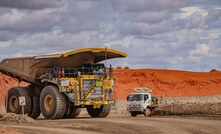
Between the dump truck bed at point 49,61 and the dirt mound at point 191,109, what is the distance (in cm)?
440

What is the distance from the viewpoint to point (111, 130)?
1672 cm

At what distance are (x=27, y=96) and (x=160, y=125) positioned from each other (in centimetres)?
1158

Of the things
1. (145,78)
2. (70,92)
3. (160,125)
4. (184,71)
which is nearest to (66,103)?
(70,92)

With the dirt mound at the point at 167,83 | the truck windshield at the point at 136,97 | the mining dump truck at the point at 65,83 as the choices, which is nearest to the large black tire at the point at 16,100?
A: the mining dump truck at the point at 65,83

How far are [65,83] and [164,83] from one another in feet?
124

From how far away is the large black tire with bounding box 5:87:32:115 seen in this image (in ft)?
87.4

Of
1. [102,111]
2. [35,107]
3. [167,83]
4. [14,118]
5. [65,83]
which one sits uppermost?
[167,83]

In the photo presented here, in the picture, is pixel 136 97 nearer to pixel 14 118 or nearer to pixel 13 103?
pixel 13 103

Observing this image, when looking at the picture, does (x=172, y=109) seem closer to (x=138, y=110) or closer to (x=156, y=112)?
(x=156, y=112)

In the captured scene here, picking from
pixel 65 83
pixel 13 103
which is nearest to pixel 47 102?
pixel 65 83

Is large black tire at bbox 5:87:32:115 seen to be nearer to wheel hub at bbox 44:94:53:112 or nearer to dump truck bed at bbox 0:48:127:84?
dump truck bed at bbox 0:48:127:84

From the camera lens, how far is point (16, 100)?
2708 centimetres

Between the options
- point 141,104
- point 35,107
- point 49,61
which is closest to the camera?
point 49,61

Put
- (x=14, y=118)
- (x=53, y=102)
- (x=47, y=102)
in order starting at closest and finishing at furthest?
(x=14, y=118)
(x=53, y=102)
(x=47, y=102)
